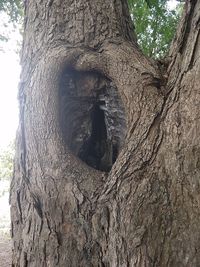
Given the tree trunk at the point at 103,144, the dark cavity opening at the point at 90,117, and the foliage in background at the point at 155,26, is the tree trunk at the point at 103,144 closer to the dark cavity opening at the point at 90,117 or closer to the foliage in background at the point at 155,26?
the dark cavity opening at the point at 90,117

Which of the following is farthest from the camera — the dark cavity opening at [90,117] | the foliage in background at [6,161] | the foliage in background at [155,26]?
the foliage in background at [6,161]

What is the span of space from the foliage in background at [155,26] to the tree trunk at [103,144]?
6.95 feet

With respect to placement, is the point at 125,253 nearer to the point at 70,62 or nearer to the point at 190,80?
the point at 190,80

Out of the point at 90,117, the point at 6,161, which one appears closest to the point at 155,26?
the point at 90,117

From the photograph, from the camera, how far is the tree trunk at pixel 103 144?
6.25ft

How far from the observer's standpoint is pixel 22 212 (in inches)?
92.6

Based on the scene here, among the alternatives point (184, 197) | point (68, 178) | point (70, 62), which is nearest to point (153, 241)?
point (184, 197)

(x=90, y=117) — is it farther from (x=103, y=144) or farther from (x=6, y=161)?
(x=6, y=161)

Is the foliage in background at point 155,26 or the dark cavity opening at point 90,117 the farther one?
the foliage in background at point 155,26

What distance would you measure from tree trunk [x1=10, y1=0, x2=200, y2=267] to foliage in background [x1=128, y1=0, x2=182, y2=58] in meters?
2.12

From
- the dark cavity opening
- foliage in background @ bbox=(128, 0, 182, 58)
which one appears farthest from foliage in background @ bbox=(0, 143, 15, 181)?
the dark cavity opening

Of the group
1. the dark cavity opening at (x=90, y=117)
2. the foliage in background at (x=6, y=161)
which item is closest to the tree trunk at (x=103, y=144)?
the dark cavity opening at (x=90, y=117)

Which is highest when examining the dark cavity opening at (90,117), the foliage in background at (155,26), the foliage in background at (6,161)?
the foliage in background at (155,26)

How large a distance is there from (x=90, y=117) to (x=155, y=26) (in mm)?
2894
